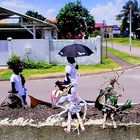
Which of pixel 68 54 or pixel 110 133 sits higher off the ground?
pixel 68 54

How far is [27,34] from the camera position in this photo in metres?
33.8

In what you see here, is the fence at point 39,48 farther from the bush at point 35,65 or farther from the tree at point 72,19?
the tree at point 72,19

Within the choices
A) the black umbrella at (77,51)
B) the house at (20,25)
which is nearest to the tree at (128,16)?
the house at (20,25)

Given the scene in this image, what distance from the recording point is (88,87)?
1525 cm

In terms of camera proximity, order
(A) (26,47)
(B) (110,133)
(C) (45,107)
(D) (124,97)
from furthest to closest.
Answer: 1. (A) (26,47)
2. (D) (124,97)
3. (C) (45,107)
4. (B) (110,133)

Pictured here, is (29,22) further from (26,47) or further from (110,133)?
(110,133)

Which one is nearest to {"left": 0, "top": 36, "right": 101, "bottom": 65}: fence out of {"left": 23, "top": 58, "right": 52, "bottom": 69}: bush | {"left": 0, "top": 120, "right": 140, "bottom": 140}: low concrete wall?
{"left": 23, "top": 58, "right": 52, "bottom": 69}: bush

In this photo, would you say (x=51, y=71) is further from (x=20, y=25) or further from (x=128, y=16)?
(x=128, y=16)

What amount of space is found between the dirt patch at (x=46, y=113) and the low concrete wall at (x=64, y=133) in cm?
13

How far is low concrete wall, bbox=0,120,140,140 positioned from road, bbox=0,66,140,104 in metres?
6.83

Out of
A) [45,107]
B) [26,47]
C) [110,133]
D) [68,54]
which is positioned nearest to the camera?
[110,133]

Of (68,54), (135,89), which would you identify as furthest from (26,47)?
(68,54)

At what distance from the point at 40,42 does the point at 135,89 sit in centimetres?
958

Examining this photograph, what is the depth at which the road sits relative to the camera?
12975mm
